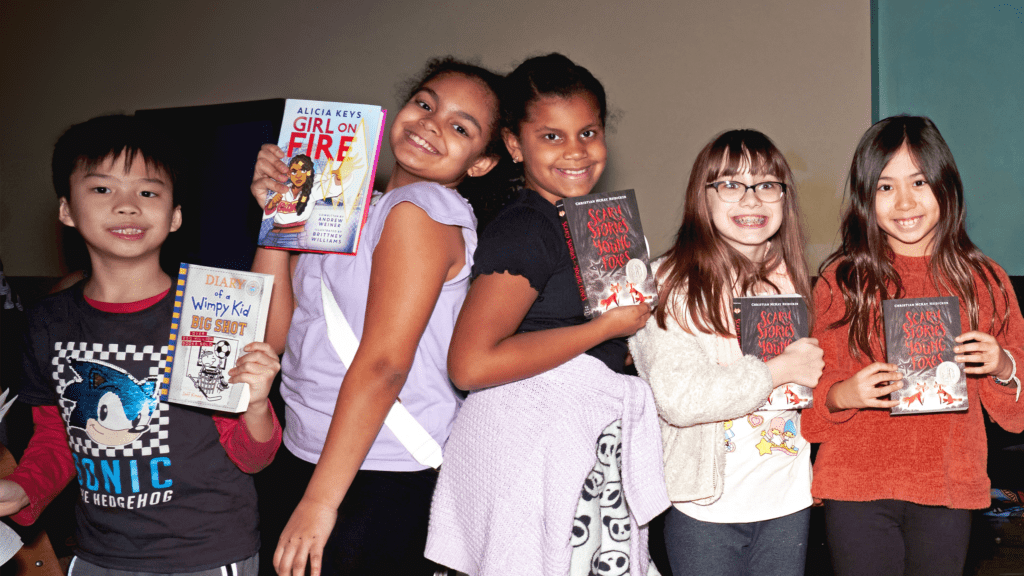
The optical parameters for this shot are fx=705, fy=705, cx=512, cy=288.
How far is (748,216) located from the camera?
1722mm

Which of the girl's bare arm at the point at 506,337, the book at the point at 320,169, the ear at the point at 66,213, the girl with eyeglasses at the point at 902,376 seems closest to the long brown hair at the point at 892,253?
the girl with eyeglasses at the point at 902,376

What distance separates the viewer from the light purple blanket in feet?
4.09

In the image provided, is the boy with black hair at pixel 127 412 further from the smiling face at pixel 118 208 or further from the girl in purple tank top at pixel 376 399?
the girl in purple tank top at pixel 376 399

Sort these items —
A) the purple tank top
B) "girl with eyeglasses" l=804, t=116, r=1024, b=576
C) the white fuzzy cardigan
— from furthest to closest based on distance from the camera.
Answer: "girl with eyeglasses" l=804, t=116, r=1024, b=576 → the white fuzzy cardigan → the purple tank top

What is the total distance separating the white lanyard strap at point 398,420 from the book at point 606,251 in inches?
15.3

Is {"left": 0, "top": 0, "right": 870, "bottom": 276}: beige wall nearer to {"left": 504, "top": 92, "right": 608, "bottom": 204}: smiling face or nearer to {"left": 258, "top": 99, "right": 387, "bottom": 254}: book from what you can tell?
{"left": 504, "top": 92, "right": 608, "bottom": 204}: smiling face

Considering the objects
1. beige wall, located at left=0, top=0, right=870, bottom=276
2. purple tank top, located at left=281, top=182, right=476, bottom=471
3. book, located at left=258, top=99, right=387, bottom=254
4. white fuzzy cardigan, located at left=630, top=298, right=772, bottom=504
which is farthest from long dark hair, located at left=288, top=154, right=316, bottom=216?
beige wall, located at left=0, top=0, right=870, bottom=276

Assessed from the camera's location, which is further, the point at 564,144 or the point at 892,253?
the point at 892,253

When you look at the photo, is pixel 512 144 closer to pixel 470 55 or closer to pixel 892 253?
pixel 892 253

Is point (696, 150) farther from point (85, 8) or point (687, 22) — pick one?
point (85, 8)

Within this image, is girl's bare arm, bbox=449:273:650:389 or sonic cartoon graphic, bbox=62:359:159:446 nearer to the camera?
girl's bare arm, bbox=449:273:650:389

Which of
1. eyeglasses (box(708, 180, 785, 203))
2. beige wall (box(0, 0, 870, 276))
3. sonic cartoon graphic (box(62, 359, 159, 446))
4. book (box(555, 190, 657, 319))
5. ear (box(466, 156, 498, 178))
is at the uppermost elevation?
beige wall (box(0, 0, 870, 276))

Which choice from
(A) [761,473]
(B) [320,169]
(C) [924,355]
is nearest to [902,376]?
(C) [924,355]

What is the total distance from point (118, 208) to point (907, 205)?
1.83 meters
